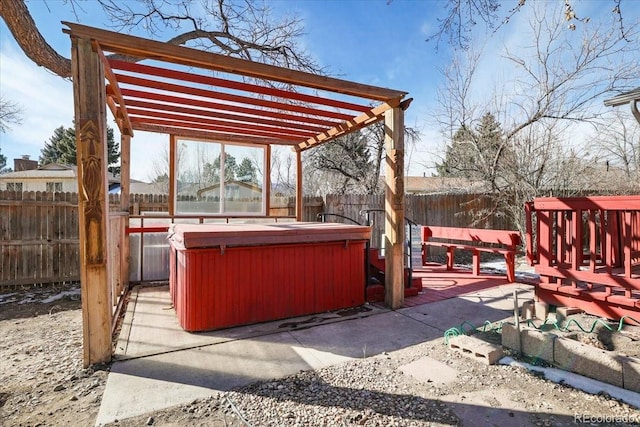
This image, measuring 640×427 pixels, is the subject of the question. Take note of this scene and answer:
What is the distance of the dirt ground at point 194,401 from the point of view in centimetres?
196

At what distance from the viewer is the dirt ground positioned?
1.96 metres

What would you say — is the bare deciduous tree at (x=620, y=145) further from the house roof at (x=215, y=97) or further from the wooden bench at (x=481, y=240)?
the house roof at (x=215, y=97)

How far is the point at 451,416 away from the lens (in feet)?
6.49

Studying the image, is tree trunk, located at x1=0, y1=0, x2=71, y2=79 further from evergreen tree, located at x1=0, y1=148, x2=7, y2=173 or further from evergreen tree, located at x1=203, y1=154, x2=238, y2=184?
evergreen tree, located at x1=0, y1=148, x2=7, y2=173

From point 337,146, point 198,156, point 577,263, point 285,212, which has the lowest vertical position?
point 577,263

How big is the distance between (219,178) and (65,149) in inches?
931

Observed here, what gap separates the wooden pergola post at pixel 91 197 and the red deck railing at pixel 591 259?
14.5 feet

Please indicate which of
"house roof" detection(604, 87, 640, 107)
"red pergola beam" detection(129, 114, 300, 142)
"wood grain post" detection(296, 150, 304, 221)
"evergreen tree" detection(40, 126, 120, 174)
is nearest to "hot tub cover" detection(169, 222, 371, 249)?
"red pergola beam" detection(129, 114, 300, 142)

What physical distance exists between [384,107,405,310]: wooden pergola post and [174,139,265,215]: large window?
343 centimetres

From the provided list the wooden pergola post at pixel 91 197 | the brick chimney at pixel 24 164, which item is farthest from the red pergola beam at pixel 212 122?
the brick chimney at pixel 24 164

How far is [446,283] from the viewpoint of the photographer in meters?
5.44

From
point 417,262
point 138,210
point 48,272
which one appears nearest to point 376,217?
point 417,262

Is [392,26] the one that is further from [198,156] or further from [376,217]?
[198,156]

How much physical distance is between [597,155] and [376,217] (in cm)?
581
